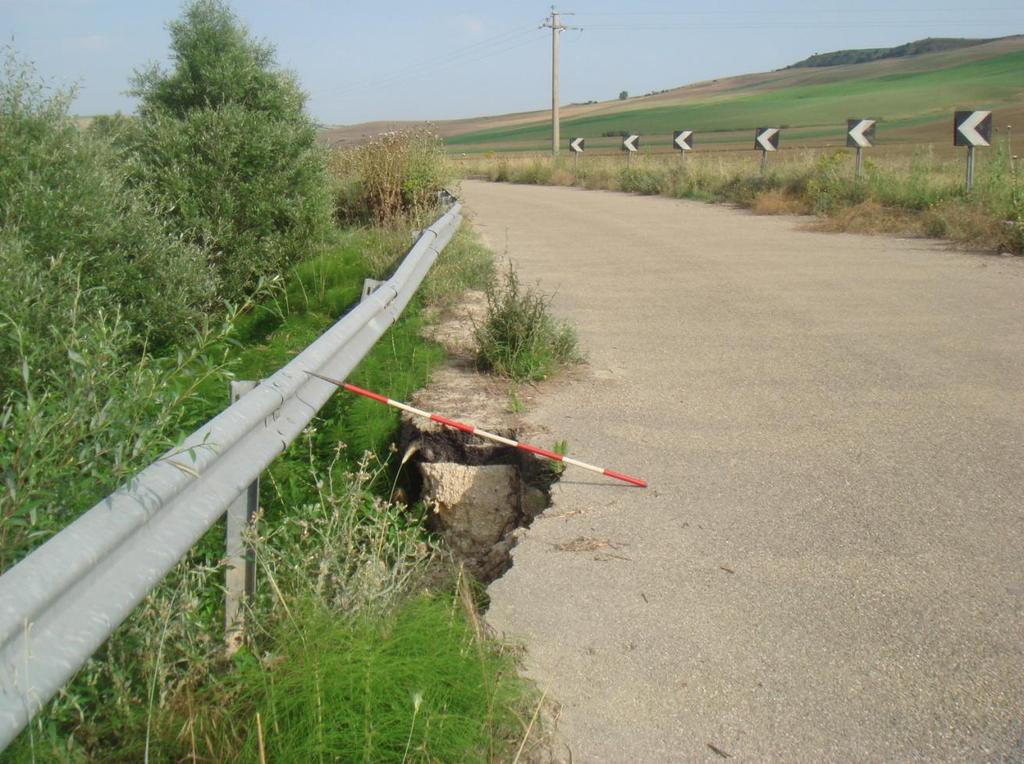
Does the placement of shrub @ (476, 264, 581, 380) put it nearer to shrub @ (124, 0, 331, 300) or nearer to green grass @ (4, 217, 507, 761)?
green grass @ (4, 217, 507, 761)

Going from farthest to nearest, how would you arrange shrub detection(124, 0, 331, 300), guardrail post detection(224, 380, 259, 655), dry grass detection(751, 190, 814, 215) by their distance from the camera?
dry grass detection(751, 190, 814, 215) < shrub detection(124, 0, 331, 300) < guardrail post detection(224, 380, 259, 655)

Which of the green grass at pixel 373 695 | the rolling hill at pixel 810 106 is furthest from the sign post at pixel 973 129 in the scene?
the rolling hill at pixel 810 106

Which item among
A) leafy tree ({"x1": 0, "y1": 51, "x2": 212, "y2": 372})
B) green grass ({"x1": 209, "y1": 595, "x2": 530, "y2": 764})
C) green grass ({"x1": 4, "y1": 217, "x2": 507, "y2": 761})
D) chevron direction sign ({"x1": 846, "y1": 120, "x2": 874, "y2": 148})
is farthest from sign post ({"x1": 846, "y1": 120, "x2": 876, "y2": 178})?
green grass ({"x1": 209, "y1": 595, "x2": 530, "y2": 764})

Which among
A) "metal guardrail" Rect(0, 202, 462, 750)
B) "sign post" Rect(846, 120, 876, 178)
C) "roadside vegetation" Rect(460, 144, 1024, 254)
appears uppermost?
"sign post" Rect(846, 120, 876, 178)

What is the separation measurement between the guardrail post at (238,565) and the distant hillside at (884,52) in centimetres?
12552

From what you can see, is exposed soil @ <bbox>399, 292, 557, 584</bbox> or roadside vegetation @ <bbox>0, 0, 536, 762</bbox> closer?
roadside vegetation @ <bbox>0, 0, 536, 762</bbox>

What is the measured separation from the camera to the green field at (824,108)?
74438 mm

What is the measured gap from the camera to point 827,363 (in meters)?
7.88

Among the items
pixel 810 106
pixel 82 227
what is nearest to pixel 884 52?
pixel 810 106

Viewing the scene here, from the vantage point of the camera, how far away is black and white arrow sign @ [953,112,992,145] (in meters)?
17.6

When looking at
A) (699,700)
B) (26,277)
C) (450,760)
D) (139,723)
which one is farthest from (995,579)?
(26,277)

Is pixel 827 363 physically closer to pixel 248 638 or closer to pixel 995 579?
pixel 995 579

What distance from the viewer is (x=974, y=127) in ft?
57.7

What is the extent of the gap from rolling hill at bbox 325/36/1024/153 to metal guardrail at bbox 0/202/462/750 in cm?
5910
